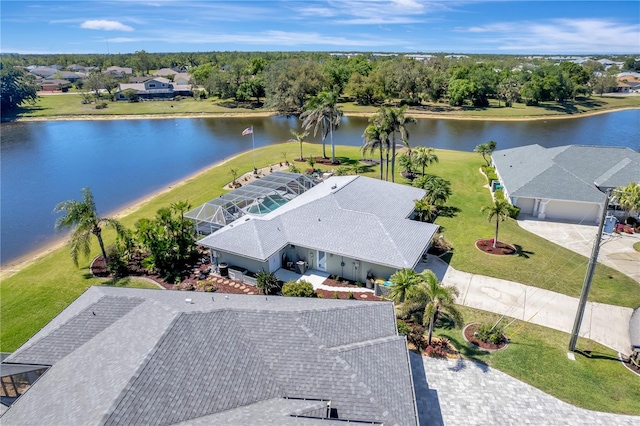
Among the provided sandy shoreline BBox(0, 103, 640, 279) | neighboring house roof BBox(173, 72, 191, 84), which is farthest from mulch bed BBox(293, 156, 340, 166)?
neighboring house roof BBox(173, 72, 191, 84)

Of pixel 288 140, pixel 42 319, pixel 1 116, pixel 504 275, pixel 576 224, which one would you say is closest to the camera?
pixel 42 319

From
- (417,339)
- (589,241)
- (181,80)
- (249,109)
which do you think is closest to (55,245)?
(417,339)

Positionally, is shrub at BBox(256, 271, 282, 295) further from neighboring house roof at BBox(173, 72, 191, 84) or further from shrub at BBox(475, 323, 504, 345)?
neighboring house roof at BBox(173, 72, 191, 84)

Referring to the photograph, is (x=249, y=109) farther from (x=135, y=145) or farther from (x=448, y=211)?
(x=448, y=211)

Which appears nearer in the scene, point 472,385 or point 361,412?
point 361,412

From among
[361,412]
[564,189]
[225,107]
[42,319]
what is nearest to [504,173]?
[564,189]

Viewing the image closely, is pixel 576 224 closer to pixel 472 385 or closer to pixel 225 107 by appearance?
pixel 472 385
